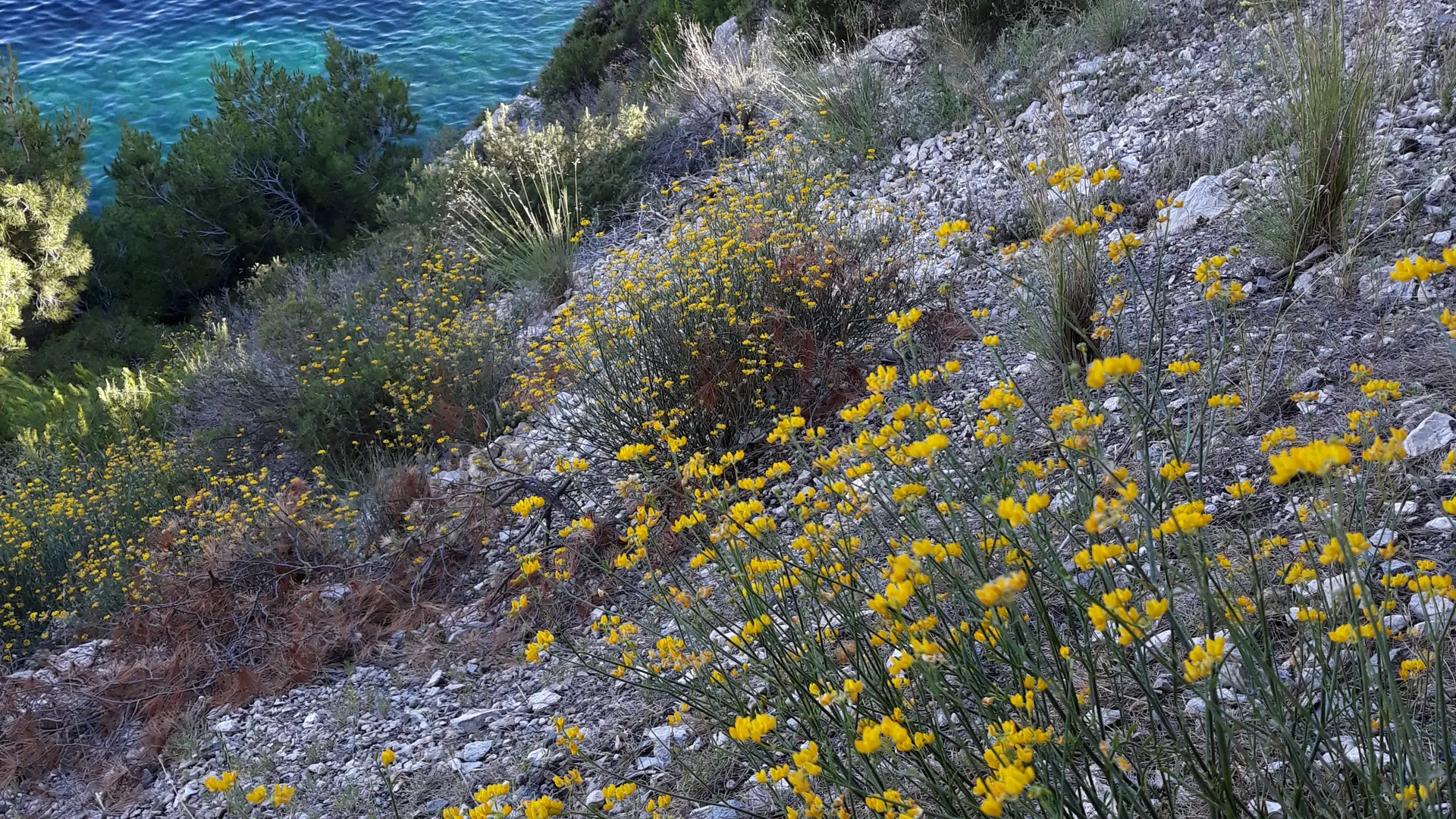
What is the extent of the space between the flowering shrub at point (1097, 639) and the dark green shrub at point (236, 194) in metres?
10.6

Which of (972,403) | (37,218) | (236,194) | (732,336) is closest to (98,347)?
(37,218)

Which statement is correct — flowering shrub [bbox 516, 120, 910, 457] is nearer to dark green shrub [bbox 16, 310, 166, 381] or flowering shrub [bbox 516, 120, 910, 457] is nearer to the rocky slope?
the rocky slope

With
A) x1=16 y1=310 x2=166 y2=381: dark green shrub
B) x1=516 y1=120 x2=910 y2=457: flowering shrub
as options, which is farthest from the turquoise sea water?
x1=516 y1=120 x2=910 y2=457: flowering shrub

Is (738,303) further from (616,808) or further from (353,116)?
(353,116)

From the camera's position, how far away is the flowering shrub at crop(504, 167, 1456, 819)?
1083 millimetres

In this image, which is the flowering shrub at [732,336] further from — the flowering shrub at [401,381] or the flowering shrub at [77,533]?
the flowering shrub at [77,533]

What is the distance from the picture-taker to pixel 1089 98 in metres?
5.29

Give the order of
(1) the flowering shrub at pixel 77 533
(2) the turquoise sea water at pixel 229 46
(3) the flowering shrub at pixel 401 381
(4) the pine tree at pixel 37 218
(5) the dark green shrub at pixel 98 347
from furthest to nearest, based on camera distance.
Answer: (2) the turquoise sea water at pixel 229 46, (4) the pine tree at pixel 37 218, (5) the dark green shrub at pixel 98 347, (3) the flowering shrub at pixel 401 381, (1) the flowering shrub at pixel 77 533

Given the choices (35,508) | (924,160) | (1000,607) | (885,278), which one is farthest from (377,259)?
(1000,607)

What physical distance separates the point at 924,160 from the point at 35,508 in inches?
231

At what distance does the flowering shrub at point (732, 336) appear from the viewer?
12.1 ft

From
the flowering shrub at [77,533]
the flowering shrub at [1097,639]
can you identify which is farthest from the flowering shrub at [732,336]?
the flowering shrub at [77,533]

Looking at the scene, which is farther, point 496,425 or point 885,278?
point 496,425

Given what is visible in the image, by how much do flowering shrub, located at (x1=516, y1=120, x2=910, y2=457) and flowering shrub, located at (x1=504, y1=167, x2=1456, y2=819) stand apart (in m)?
1.35
